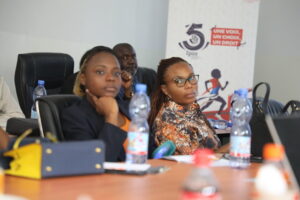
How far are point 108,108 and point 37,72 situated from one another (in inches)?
102

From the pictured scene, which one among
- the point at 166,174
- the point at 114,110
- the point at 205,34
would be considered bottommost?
the point at 166,174

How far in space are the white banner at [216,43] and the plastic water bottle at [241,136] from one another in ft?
11.6

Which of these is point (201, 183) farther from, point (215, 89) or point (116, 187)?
point (215, 89)

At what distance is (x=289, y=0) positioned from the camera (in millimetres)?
7328

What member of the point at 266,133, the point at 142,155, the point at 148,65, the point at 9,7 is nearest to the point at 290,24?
the point at 148,65

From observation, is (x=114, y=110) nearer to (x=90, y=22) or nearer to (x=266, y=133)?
(x=266, y=133)

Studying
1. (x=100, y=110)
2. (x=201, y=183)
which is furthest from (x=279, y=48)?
(x=201, y=183)

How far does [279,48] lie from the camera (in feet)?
24.3

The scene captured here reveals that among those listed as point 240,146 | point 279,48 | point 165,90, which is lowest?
point 240,146

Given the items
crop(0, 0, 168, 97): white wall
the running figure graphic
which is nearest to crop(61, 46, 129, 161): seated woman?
crop(0, 0, 168, 97): white wall

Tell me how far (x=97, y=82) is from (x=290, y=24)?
16.8 feet

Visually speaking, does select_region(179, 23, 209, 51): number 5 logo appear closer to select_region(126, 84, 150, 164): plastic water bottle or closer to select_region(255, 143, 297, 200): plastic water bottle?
select_region(126, 84, 150, 164): plastic water bottle

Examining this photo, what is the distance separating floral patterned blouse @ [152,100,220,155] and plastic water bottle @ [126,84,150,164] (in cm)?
48

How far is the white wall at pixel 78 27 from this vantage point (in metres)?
5.70
